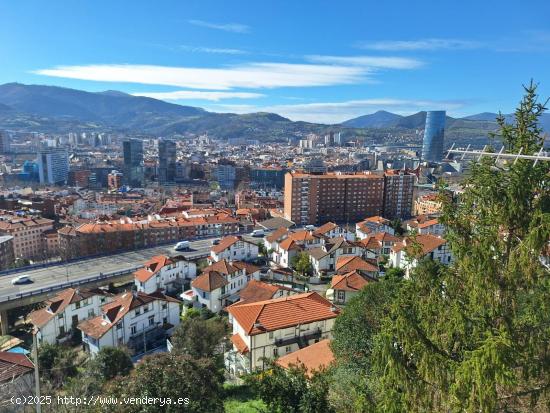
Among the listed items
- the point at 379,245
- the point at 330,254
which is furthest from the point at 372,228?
the point at 330,254

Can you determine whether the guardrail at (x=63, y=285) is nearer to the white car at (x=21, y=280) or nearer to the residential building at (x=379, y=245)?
the white car at (x=21, y=280)

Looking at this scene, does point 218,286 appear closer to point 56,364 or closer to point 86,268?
point 56,364

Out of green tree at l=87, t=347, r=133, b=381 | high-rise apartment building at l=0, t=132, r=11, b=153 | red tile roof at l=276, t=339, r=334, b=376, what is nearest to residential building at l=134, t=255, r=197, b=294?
green tree at l=87, t=347, r=133, b=381

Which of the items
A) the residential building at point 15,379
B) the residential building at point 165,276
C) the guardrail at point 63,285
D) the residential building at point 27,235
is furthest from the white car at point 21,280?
the residential building at point 27,235

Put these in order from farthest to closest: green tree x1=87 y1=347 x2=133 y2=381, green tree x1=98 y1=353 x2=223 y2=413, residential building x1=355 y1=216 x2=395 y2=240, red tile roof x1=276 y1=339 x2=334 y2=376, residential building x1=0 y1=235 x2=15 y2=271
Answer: residential building x1=355 y1=216 x2=395 y2=240 → residential building x1=0 y1=235 x2=15 y2=271 → green tree x1=87 y1=347 x2=133 y2=381 → red tile roof x1=276 y1=339 x2=334 y2=376 → green tree x1=98 y1=353 x2=223 y2=413

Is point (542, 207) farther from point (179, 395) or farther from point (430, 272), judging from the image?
point (179, 395)

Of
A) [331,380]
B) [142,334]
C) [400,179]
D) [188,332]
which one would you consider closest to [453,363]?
[331,380]

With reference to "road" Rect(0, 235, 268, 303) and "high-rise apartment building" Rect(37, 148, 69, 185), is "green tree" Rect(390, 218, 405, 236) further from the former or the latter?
"high-rise apartment building" Rect(37, 148, 69, 185)
